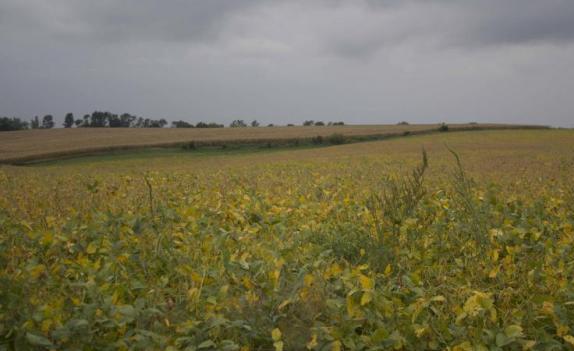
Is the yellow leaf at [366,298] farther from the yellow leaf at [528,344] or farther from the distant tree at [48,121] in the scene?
the distant tree at [48,121]

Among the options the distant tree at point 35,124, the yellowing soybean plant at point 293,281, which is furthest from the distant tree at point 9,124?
the yellowing soybean plant at point 293,281

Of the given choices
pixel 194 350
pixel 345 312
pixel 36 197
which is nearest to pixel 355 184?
pixel 36 197

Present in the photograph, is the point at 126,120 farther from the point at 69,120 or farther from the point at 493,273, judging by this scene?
the point at 493,273

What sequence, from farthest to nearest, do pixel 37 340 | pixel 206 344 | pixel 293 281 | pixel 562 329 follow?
pixel 293 281, pixel 562 329, pixel 206 344, pixel 37 340

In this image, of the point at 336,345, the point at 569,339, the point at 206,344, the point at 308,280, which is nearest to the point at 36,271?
the point at 206,344

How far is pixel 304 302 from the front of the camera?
10.9 ft

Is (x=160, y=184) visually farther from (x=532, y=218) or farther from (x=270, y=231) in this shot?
(x=532, y=218)

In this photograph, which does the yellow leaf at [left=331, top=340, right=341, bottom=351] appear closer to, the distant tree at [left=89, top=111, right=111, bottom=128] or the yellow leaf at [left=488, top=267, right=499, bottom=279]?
the yellow leaf at [left=488, top=267, right=499, bottom=279]

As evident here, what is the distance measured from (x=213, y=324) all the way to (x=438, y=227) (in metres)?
3.24

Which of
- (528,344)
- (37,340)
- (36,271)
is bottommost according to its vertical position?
(528,344)

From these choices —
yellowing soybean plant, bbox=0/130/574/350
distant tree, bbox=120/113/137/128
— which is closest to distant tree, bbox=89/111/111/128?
distant tree, bbox=120/113/137/128

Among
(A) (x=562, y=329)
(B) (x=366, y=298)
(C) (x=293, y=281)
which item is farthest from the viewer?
(C) (x=293, y=281)

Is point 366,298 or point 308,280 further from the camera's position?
point 308,280

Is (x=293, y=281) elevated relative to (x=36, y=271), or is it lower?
lower
